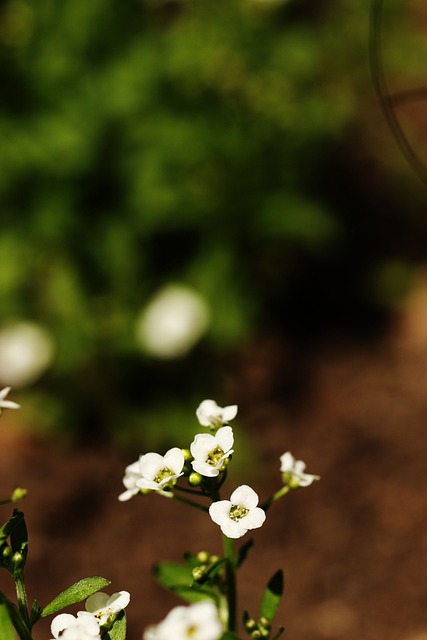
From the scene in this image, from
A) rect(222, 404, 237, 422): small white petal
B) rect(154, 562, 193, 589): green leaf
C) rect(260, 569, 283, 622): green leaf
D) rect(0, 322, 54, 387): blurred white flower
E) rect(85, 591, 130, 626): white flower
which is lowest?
rect(0, 322, 54, 387): blurred white flower

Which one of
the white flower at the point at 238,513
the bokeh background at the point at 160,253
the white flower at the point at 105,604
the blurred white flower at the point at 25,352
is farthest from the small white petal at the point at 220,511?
the blurred white flower at the point at 25,352

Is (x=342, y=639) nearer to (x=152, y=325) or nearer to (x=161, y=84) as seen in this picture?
(x=152, y=325)

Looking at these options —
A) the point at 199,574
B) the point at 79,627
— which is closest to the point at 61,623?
the point at 79,627

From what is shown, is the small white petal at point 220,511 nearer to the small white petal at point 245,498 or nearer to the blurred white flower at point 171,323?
the small white petal at point 245,498

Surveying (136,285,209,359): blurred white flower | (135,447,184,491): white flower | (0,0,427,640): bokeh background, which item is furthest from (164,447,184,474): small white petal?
(136,285,209,359): blurred white flower

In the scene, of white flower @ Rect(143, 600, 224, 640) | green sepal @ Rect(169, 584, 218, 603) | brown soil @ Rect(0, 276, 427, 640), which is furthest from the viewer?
brown soil @ Rect(0, 276, 427, 640)

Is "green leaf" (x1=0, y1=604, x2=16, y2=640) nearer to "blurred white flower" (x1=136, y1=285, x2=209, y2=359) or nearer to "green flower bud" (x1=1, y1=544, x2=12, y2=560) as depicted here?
"green flower bud" (x1=1, y1=544, x2=12, y2=560)

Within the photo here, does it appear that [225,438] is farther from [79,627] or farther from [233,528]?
[79,627]
